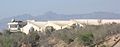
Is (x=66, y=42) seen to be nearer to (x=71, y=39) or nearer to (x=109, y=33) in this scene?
(x=71, y=39)

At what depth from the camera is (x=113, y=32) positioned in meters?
37.6

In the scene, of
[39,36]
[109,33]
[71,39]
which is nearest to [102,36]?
[109,33]

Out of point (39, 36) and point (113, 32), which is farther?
point (39, 36)

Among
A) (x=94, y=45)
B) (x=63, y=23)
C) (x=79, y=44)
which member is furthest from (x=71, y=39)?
(x=63, y=23)

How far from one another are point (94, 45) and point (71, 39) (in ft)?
19.0

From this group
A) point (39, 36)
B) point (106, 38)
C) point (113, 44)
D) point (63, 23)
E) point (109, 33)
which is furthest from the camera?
point (63, 23)

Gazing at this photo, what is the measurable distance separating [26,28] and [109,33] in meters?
30.9

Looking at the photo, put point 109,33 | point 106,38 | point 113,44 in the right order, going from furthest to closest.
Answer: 1. point 109,33
2. point 106,38
3. point 113,44

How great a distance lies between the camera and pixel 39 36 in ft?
145

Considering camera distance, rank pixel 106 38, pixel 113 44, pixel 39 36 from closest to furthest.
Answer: pixel 113 44
pixel 106 38
pixel 39 36

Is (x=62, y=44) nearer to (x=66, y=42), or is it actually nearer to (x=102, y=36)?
(x=66, y=42)

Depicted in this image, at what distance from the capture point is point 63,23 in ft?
211

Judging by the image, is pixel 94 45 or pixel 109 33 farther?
pixel 109 33

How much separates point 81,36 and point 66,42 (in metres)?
3.33
